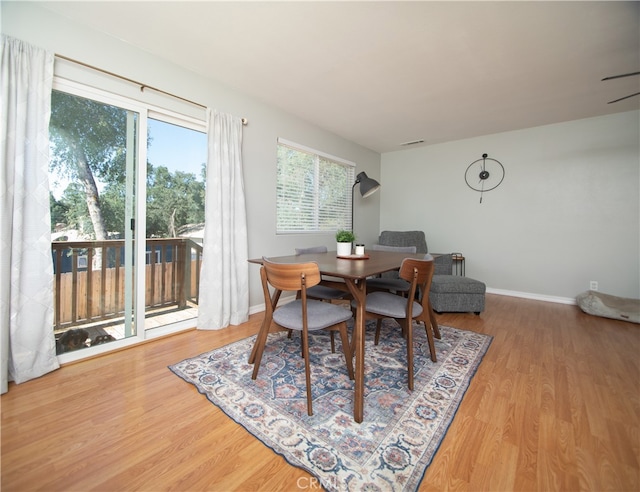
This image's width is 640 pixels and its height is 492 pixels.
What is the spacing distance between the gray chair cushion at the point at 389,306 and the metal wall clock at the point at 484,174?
324 cm

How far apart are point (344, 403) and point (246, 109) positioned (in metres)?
2.96

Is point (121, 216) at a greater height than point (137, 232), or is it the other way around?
point (121, 216)

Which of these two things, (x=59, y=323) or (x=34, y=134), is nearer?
(x=34, y=134)

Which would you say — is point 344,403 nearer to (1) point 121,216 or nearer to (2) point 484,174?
(1) point 121,216

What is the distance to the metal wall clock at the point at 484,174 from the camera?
4152 mm

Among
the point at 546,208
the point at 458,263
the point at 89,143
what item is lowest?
the point at 458,263

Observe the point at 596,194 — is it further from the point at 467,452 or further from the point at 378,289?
the point at 467,452

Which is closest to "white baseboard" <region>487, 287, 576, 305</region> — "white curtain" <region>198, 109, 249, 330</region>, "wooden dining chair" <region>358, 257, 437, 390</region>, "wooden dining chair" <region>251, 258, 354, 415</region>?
"wooden dining chair" <region>358, 257, 437, 390</region>

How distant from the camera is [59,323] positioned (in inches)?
80.4

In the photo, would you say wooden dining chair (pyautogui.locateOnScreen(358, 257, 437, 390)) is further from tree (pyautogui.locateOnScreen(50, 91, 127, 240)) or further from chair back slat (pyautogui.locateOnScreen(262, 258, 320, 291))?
tree (pyautogui.locateOnScreen(50, 91, 127, 240))

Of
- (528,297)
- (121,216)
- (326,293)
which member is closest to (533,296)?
(528,297)

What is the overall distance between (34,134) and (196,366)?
73.2 inches

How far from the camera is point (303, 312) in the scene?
145 cm

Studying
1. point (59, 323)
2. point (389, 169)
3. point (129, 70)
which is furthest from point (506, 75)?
point (59, 323)
